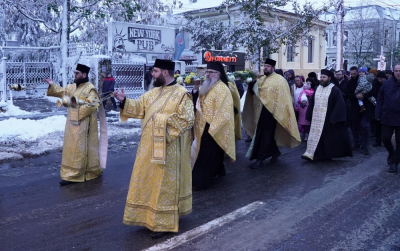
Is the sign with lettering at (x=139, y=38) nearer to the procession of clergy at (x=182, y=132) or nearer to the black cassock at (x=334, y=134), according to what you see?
the procession of clergy at (x=182, y=132)

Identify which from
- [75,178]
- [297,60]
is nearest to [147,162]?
[75,178]

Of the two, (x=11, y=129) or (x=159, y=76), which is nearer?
(x=159, y=76)

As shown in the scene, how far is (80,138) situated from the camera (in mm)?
6430

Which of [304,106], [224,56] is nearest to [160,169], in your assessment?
[304,106]

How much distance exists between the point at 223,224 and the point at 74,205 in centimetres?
191

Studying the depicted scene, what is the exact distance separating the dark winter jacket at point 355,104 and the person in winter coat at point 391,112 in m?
1.97

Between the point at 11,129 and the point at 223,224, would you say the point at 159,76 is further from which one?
the point at 11,129

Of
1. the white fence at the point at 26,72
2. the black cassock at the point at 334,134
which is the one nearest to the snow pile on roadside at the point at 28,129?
the white fence at the point at 26,72

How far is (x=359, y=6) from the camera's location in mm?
37656

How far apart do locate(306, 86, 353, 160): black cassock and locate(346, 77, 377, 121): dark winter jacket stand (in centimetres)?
141

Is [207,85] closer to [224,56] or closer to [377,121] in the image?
[377,121]

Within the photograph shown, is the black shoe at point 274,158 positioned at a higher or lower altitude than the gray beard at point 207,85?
lower

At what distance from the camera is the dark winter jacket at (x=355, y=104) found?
9.32 meters

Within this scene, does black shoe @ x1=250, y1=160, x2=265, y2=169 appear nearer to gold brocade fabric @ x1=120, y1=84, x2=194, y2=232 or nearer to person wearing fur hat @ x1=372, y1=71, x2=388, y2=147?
gold brocade fabric @ x1=120, y1=84, x2=194, y2=232
